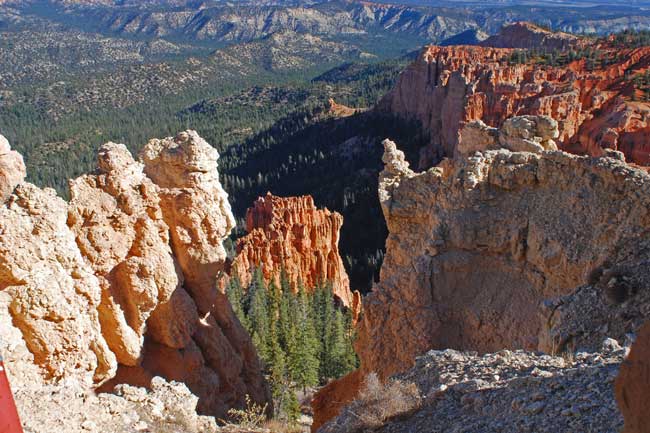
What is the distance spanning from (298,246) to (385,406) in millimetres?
24484

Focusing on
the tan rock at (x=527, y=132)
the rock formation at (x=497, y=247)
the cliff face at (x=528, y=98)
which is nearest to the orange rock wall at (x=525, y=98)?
the cliff face at (x=528, y=98)

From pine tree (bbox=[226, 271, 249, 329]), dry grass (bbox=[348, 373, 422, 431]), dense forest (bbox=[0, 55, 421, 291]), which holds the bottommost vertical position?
dense forest (bbox=[0, 55, 421, 291])

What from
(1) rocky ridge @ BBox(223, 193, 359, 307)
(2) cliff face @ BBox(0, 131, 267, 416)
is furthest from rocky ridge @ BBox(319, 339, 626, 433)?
(1) rocky ridge @ BBox(223, 193, 359, 307)

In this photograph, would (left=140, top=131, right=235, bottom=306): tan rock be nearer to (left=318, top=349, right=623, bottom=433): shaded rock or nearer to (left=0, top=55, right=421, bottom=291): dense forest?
(left=318, top=349, right=623, bottom=433): shaded rock

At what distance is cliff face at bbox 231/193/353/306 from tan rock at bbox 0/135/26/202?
67.5 ft

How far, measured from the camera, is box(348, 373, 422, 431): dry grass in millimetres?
7195

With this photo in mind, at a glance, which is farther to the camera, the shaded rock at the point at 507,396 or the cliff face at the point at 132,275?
the cliff face at the point at 132,275

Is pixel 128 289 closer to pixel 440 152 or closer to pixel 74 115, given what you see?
pixel 440 152

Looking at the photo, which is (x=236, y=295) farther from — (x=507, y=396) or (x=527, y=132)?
(x=507, y=396)

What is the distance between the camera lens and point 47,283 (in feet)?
26.7

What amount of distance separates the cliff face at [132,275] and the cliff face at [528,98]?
23.1 m

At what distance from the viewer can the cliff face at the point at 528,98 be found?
102 ft

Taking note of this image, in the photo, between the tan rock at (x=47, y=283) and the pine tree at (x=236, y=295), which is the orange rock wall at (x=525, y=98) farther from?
the tan rock at (x=47, y=283)

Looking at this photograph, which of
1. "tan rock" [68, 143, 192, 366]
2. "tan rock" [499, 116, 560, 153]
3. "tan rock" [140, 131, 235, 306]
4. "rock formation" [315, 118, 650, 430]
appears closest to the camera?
"tan rock" [68, 143, 192, 366]
